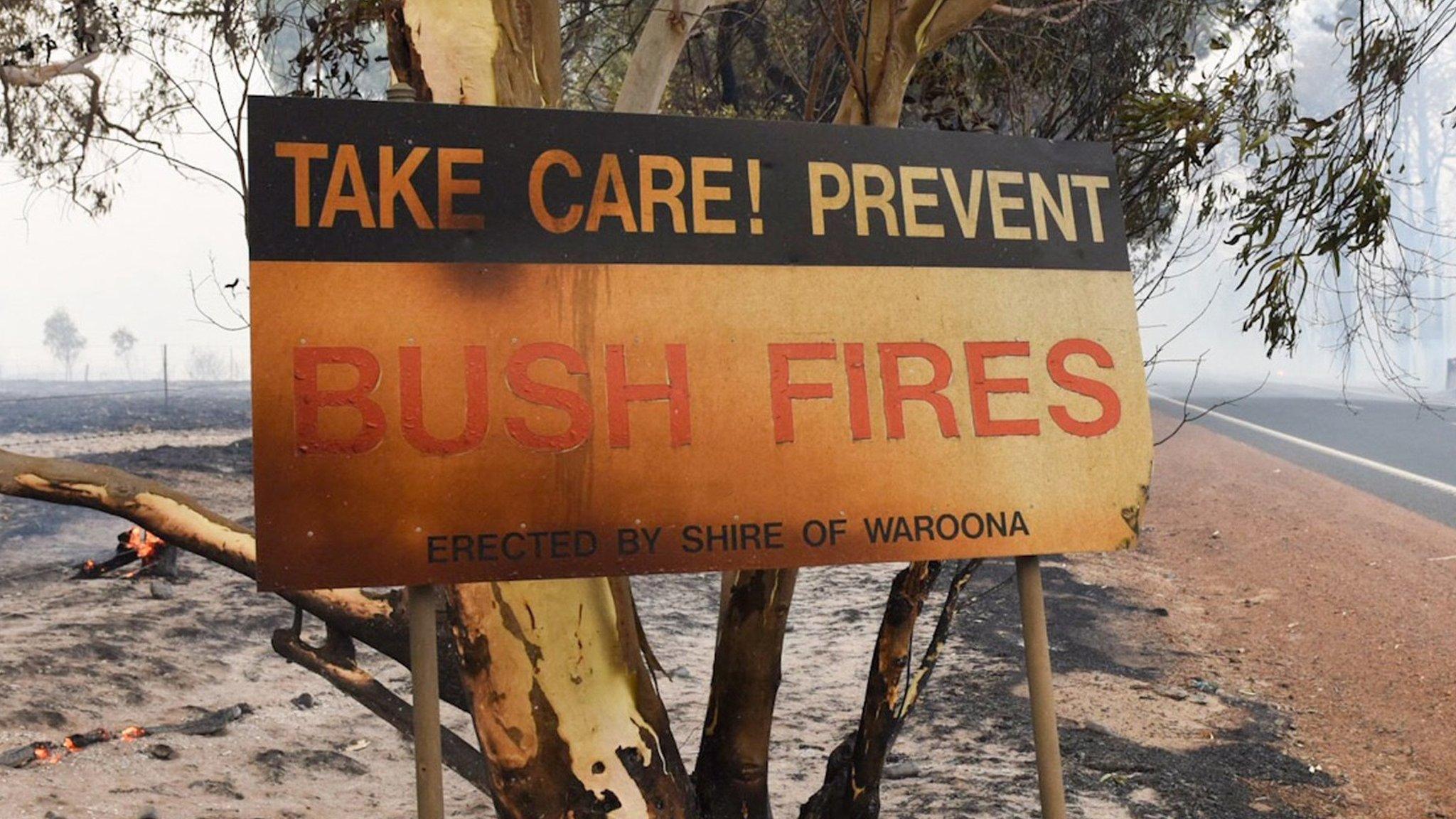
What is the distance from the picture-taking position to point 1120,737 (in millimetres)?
7949

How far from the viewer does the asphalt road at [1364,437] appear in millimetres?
16969

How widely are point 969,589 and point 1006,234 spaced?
9550 millimetres

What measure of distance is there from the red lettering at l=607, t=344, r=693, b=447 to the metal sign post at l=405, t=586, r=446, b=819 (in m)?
0.56

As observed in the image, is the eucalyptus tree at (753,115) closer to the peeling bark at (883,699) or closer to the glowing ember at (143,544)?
the peeling bark at (883,699)

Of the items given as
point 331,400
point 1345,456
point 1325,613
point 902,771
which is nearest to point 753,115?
point 902,771

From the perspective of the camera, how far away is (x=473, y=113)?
297cm

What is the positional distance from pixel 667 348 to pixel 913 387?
61 cm

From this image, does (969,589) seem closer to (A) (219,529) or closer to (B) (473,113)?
(A) (219,529)

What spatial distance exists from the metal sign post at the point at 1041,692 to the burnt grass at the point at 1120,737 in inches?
147

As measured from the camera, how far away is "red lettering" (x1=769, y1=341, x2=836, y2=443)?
3.04m

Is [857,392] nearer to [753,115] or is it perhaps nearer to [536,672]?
[536,672]

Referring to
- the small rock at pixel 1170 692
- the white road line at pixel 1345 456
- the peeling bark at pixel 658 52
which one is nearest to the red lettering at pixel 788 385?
the peeling bark at pixel 658 52

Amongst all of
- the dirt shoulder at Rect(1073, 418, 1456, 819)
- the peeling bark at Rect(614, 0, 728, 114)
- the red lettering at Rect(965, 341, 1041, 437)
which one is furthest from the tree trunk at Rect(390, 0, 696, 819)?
the dirt shoulder at Rect(1073, 418, 1456, 819)

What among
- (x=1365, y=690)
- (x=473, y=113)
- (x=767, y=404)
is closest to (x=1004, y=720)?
(x=1365, y=690)
